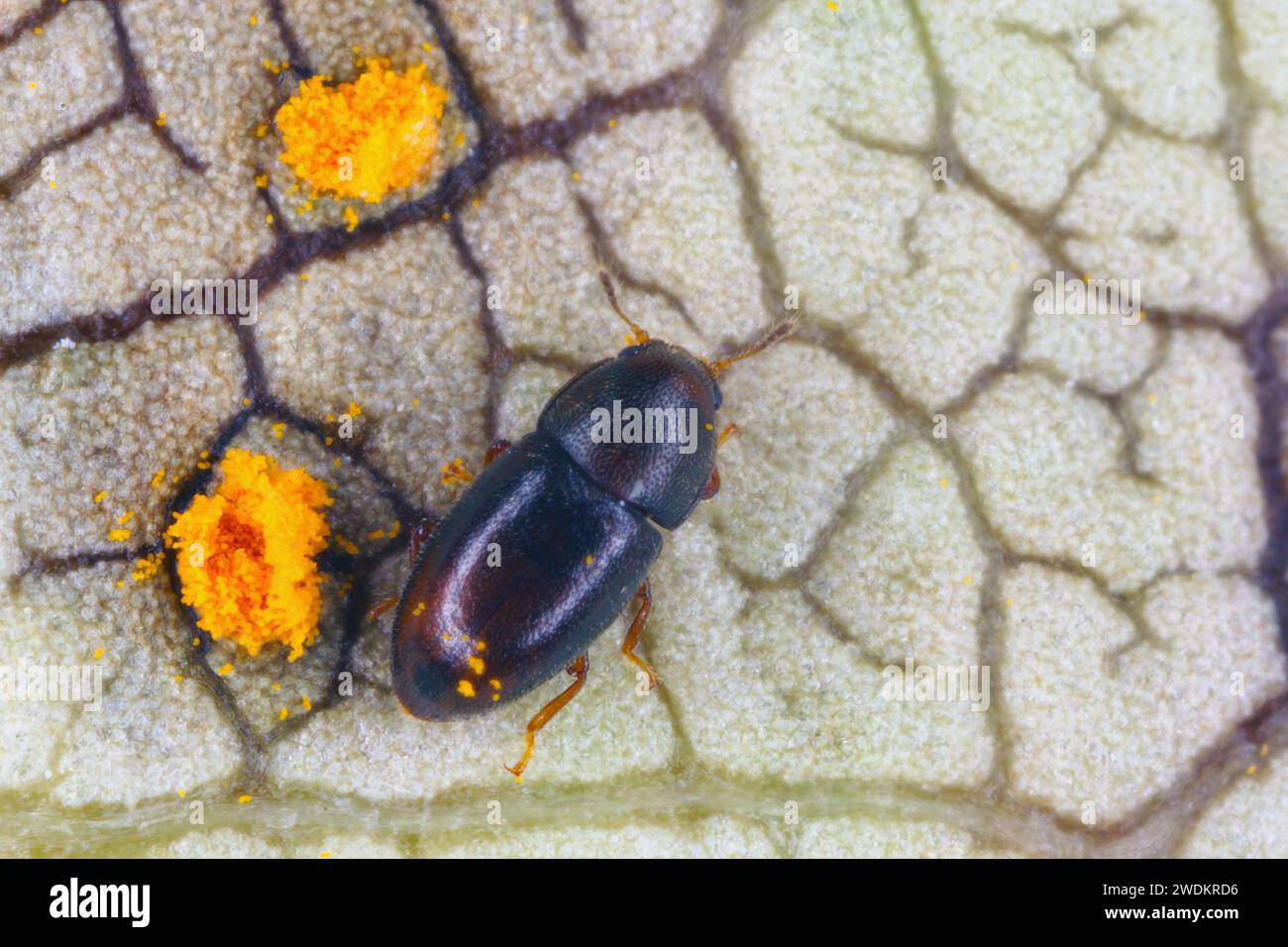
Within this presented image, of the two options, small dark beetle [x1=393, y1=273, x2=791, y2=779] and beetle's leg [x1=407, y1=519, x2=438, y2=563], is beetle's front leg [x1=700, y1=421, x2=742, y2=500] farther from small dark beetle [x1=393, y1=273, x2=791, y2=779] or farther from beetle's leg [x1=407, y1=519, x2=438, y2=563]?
beetle's leg [x1=407, y1=519, x2=438, y2=563]

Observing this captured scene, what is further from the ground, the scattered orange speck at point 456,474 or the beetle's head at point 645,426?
the beetle's head at point 645,426

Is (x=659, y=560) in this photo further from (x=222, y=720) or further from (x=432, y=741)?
(x=222, y=720)

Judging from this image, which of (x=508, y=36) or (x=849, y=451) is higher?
(x=508, y=36)

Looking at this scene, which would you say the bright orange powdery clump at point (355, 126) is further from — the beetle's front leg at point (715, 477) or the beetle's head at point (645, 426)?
the beetle's front leg at point (715, 477)

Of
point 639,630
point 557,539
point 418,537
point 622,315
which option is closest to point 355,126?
point 622,315

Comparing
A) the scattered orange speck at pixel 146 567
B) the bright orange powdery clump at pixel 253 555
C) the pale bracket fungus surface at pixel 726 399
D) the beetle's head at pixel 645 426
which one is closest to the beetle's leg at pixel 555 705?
the pale bracket fungus surface at pixel 726 399
